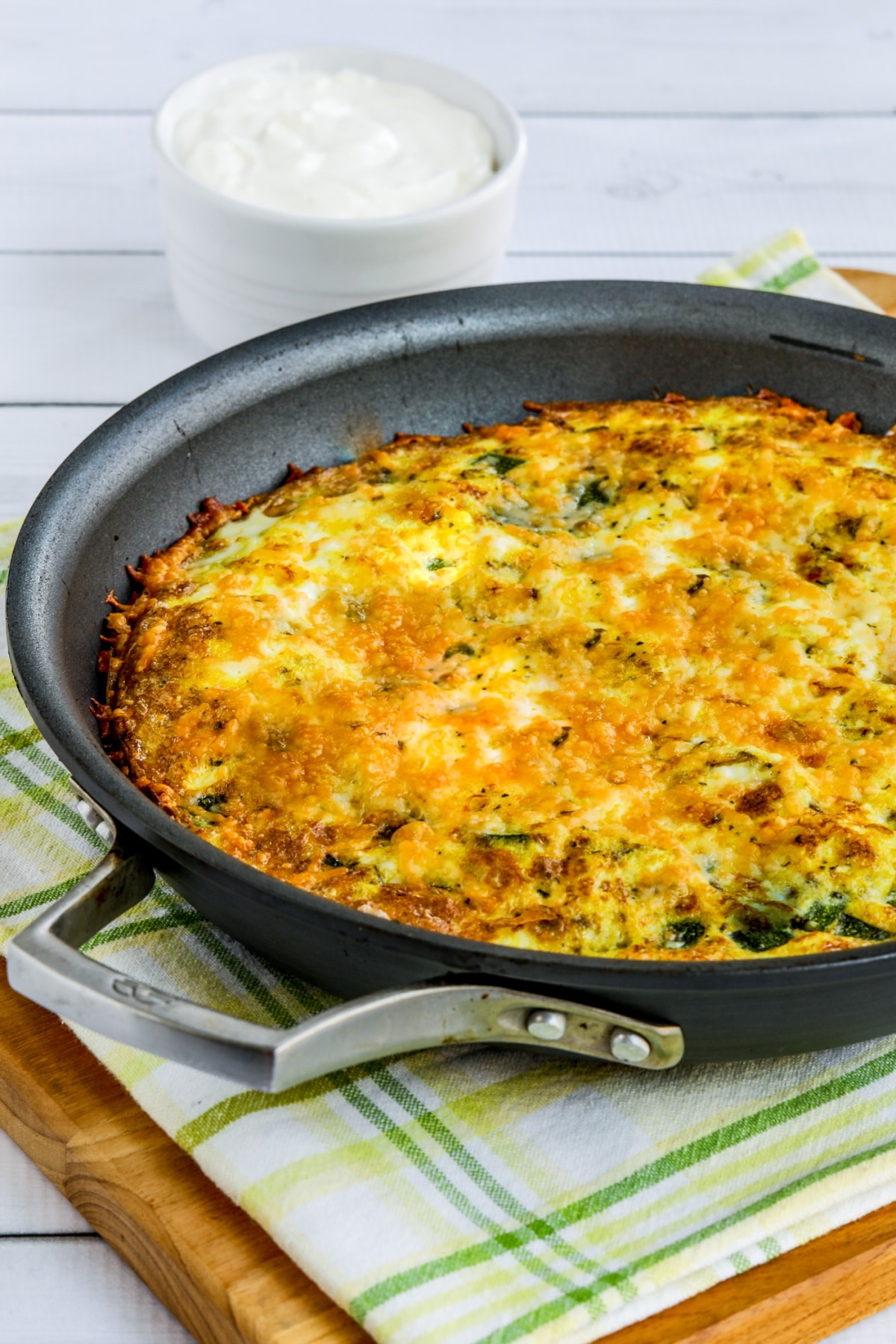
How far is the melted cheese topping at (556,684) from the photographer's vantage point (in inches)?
94.0

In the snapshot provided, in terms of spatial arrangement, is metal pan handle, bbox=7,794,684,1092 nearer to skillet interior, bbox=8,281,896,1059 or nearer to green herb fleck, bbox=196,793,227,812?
skillet interior, bbox=8,281,896,1059

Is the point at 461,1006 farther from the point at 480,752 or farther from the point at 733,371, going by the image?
the point at 733,371

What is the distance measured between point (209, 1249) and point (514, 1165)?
17.9 inches

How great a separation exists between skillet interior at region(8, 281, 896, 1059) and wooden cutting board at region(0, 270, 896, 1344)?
1.04 feet

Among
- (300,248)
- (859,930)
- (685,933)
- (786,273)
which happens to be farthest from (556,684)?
(786,273)

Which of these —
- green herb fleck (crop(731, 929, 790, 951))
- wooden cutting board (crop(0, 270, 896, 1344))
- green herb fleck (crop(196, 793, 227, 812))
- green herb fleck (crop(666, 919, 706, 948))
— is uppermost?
green herb fleck (crop(731, 929, 790, 951))

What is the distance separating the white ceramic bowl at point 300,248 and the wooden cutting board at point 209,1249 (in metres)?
2.12

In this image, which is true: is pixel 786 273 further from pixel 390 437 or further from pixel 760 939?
pixel 760 939

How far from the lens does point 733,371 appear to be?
3.48 metres

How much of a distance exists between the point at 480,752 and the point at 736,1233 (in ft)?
2.73

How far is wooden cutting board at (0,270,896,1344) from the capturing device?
6.97ft

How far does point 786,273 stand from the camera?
13.9 ft

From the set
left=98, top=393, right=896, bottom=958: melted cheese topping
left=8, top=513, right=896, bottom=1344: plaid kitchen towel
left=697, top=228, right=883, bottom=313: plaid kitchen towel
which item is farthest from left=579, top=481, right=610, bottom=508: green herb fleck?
left=697, top=228, right=883, bottom=313: plaid kitchen towel

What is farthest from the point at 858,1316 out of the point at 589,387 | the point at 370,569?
the point at 589,387
